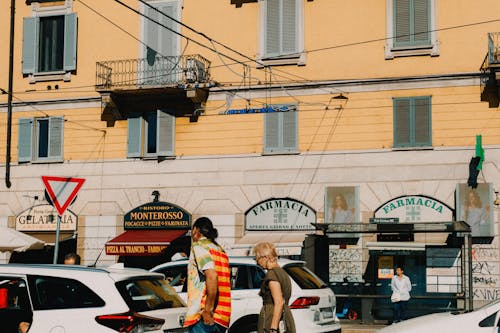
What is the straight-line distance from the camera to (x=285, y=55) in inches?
1044

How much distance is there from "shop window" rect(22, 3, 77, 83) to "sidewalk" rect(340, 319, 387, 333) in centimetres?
1250

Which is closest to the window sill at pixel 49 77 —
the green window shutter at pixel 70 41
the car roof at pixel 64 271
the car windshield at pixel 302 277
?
the green window shutter at pixel 70 41

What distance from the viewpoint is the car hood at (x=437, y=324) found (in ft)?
35.6

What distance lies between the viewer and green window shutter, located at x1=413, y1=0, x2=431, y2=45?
2545 cm

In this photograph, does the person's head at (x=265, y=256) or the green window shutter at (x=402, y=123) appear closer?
the person's head at (x=265, y=256)

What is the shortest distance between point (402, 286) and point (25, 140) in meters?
13.5

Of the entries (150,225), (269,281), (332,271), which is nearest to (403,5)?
(332,271)

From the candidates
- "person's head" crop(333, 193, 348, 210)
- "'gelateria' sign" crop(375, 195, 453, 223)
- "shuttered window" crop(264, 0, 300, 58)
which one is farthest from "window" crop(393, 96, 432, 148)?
"shuttered window" crop(264, 0, 300, 58)

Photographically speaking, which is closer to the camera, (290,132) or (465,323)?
(465,323)

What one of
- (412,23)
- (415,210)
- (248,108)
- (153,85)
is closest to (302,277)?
(415,210)

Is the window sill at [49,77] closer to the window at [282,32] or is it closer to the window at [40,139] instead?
the window at [40,139]

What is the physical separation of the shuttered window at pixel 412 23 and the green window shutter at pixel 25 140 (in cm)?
1208

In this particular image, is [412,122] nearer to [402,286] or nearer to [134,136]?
[402,286]

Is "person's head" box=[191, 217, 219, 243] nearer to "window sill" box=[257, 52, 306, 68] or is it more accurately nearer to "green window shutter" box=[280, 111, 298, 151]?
"green window shutter" box=[280, 111, 298, 151]
